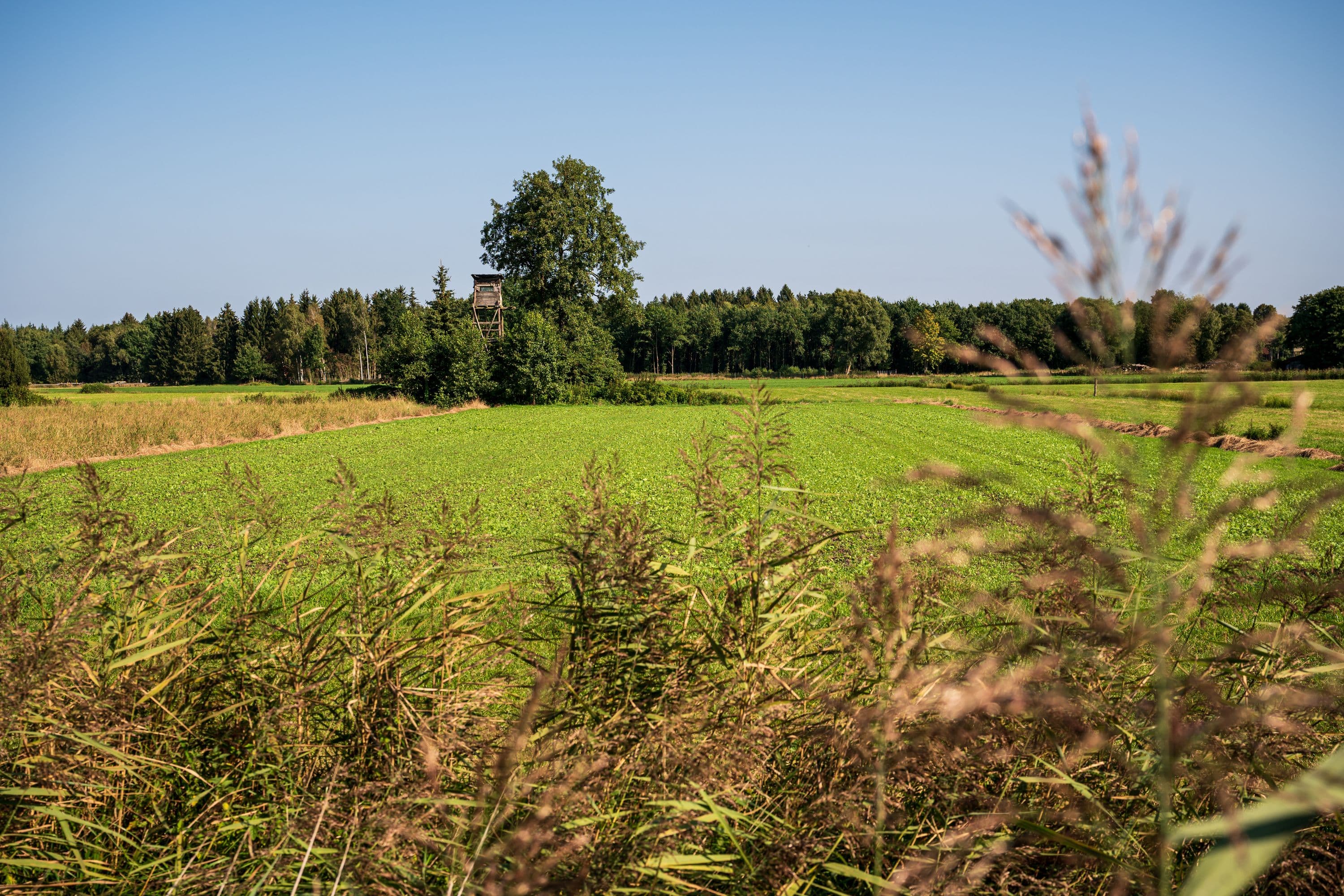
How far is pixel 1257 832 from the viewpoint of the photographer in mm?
447

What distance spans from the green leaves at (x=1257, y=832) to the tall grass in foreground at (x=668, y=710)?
38cm

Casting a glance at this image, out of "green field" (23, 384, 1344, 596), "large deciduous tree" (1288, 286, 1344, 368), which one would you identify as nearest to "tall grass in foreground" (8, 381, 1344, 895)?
"green field" (23, 384, 1344, 596)

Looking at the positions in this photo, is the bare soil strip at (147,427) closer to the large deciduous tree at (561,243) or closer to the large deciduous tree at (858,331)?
the large deciduous tree at (561,243)

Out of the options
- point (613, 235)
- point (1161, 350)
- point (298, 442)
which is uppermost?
point (613, 235)

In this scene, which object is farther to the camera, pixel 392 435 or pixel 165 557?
pixel 392 435

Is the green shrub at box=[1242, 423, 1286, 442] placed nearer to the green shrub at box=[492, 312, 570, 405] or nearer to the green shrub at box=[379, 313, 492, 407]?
the green shrub at box=[492, 312, 570, 405]

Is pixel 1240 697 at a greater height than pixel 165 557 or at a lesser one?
lesser

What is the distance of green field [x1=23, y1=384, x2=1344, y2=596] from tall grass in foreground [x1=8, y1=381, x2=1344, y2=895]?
1.03ft

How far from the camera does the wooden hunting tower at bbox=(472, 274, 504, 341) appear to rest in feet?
171

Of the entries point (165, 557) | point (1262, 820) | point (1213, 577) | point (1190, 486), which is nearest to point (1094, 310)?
point (1190, 486)

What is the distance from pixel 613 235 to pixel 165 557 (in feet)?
185

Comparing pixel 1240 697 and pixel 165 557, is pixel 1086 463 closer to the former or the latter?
pixel 1240 697

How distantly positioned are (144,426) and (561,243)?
33.9m

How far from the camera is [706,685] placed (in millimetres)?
2006
